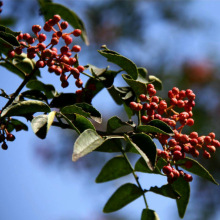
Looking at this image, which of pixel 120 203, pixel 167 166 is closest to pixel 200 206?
pixel 120 203

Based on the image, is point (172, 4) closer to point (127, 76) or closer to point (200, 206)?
point (200, 206)

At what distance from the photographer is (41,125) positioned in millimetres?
1035

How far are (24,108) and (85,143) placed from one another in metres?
0.22

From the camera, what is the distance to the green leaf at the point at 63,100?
1300 millimetres

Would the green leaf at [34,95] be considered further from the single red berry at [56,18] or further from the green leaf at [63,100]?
the single red berry at [56,18]

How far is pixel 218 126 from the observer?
4.13m

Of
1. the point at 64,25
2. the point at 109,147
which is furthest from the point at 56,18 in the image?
→ the point at 109,147

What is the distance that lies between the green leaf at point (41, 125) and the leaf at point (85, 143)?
0.30ft

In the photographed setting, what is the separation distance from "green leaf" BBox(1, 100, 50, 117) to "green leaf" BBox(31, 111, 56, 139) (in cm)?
6

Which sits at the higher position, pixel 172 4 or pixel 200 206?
pixel 172 4

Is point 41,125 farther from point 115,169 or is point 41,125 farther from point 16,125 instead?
point 115,169

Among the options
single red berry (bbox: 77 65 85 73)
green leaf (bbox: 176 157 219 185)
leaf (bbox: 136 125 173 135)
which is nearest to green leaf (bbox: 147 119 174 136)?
leaf (bbox: 136 125 173 135)

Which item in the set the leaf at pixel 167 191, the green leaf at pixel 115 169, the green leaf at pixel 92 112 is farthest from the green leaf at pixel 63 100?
the leaf at pixel 167 191

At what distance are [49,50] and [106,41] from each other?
13.6ft
